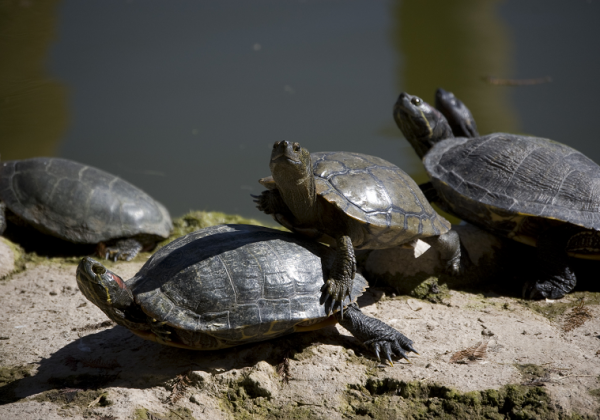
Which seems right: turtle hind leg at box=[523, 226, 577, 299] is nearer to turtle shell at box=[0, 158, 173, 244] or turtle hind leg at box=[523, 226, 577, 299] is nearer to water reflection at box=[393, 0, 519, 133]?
turtle shell at box=[0, 158, 173, 244]

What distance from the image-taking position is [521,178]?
4.77 meters

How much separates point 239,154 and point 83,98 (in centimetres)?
407

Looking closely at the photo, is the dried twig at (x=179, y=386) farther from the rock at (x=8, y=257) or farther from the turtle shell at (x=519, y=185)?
the turtle shell at (x=519, y=185)

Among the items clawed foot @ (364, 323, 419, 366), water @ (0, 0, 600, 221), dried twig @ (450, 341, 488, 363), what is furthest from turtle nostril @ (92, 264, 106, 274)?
water @ (0, 0, 600, 221)

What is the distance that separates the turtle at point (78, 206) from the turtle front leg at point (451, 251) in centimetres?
341

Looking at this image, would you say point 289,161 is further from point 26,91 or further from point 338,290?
point 26,91

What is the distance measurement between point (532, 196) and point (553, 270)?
0.74 m

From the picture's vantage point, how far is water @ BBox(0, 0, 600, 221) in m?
9.12

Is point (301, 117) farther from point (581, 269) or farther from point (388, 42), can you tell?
point (581, 269)

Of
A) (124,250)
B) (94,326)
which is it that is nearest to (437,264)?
(94,326)

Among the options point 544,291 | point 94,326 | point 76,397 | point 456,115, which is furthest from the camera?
point 456,115

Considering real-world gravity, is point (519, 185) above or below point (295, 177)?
below

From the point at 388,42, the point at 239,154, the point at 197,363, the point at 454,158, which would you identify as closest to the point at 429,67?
the point at 388,42

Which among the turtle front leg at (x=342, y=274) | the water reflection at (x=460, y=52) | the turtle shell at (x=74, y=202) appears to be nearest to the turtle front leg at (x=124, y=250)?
the turtle shell at (x=74, y=202)
